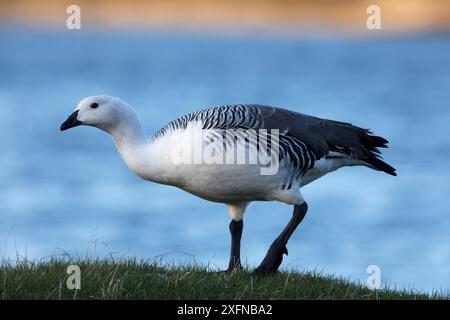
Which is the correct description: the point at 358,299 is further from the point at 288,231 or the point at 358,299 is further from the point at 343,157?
the point at 343,157

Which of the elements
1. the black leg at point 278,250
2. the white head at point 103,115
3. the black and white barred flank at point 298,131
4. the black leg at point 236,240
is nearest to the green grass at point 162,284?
the black leg at point 278,250

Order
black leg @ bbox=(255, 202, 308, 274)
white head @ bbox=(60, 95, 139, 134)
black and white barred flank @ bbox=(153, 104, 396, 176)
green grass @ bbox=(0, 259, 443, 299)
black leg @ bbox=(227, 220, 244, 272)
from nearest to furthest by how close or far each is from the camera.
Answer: green grass @ bbox=(0, 259, 443, 299) < black leg @ bbox=(255, 202, 308, 274) < black and white barred flank @ bbox=(153, 104, 396, 176) < white head @ bbox=(60, 95, 139, 134) < black leg @ bbox=(227, 220, 244, 272)

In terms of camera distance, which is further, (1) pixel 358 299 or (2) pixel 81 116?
A: (2) pixel 81 116

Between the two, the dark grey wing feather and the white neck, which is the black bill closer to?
the white neck

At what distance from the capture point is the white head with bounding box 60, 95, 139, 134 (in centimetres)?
1041

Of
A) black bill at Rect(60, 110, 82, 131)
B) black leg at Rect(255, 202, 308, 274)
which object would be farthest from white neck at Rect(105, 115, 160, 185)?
black leg at Rect(255, 202, 308, 274)

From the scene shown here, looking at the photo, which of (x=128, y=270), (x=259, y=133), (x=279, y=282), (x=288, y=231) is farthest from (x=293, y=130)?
(x=128, y=270)

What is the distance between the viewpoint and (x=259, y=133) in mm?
10227

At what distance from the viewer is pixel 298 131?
10.5 m

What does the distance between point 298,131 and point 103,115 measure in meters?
2.12

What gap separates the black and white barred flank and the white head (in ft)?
1.23
